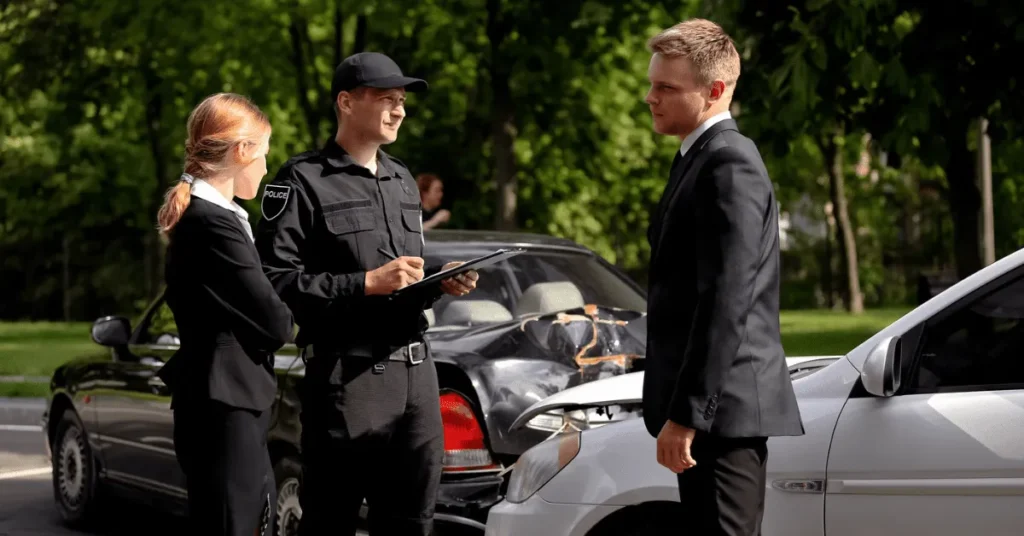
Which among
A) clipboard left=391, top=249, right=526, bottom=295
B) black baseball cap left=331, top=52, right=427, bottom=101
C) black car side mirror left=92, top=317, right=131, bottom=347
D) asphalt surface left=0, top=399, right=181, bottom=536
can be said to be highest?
black baseball cap left=331, top=52, right=427, bottom=101

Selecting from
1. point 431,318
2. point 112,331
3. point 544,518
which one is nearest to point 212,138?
point 544,518

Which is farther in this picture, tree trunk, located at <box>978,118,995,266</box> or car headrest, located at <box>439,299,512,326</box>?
tree trunk, located at <box>978,118,995,266</box>

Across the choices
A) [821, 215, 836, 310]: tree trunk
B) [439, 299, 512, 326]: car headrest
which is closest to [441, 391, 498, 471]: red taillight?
[439, 299, 512, 326]: car headrest

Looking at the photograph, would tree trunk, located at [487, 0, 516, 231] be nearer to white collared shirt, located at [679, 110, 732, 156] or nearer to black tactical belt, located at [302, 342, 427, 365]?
black tactical belt, located at [302, 342, 427, 365]

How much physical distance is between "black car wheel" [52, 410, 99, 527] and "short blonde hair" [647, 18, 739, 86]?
571 cm

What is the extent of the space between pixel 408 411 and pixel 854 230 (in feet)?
149

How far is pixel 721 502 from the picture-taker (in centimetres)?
356

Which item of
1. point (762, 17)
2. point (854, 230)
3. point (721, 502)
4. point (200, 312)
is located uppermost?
point (762, 17)

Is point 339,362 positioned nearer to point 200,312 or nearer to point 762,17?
point 200,312

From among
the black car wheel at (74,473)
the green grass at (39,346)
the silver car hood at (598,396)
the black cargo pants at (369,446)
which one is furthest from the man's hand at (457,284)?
the green grass at (39,346)

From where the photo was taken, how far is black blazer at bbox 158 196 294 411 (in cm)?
418

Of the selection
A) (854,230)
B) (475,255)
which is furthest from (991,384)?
(854,230)

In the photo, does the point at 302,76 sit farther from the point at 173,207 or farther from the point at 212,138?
the point at 173,207

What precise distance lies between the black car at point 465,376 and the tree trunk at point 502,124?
1402cm
